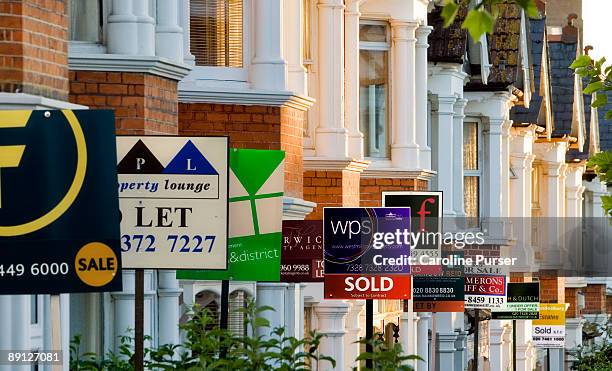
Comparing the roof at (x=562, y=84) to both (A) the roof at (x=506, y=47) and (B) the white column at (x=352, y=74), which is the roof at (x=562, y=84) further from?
(B) the white column at (x=352, y=74)

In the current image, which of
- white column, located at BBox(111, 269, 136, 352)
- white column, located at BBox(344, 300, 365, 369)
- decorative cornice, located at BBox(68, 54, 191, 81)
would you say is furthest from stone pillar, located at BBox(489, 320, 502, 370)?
decorative cornice, located at BBox(68, 54, 191, 81)

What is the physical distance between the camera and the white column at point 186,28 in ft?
62.9

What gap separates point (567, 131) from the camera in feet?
176

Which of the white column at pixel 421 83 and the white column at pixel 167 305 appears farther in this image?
the white column at pixel 421 83

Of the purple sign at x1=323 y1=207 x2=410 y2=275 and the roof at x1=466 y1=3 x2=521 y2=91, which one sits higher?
the roof at x1=466 y1=3 x2=521 y2=91

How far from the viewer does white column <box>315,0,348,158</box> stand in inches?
987

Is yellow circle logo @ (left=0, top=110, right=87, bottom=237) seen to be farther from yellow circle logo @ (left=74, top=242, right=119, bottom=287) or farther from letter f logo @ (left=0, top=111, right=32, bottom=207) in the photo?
yellow circle logo @ (left=74, top=242, right=119, bottom=287)

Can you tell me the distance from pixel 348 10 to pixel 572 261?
100ft

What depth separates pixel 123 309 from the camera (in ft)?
53.5

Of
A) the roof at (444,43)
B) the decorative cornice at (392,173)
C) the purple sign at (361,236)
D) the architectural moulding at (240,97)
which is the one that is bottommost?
the purple sign at (361,236)

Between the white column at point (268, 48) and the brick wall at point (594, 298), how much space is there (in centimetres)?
4499

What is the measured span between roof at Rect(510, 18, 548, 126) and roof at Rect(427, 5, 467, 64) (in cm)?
1062

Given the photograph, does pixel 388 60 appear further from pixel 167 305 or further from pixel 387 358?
pixel 387 358

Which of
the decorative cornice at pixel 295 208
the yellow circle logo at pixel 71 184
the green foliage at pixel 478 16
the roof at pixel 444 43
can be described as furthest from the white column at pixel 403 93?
the green foliage at pixel 478 16
